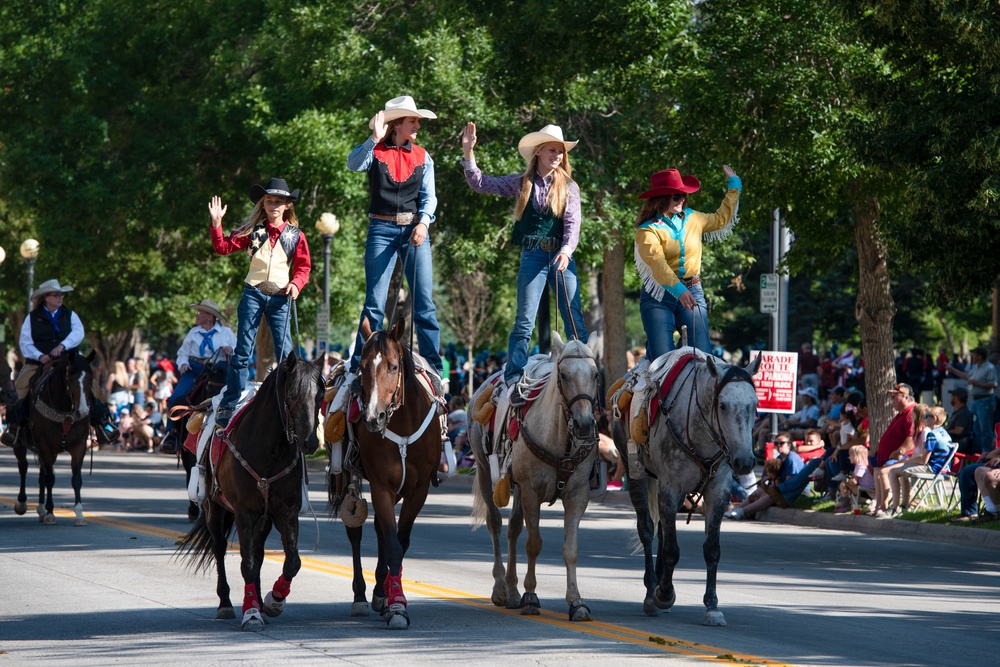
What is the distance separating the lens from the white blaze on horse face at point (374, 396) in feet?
33.6

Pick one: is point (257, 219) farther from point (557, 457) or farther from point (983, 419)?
point (983, 419)

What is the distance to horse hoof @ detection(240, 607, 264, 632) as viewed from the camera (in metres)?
10.3

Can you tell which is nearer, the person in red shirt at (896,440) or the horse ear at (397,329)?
the horse ear at (397,329)

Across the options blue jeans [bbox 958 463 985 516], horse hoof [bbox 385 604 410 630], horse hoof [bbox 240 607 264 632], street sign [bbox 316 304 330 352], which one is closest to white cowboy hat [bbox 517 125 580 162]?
horse hoof [bbox 385 604 410 630]

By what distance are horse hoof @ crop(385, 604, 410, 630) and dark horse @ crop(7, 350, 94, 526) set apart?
8.94 m

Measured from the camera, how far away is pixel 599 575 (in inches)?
551

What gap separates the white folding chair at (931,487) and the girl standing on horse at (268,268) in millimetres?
10649

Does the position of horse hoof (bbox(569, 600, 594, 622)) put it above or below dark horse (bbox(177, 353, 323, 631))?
below

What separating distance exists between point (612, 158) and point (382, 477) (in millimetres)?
19260

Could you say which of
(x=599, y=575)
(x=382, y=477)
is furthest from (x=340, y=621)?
(x=599, y=575)

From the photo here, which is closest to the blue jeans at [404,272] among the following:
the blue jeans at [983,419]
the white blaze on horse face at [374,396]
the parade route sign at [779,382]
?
the white blaze on horse face at [374,396]

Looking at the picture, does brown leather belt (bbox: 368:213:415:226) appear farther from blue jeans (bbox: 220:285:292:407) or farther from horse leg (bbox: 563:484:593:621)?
horse leg (bbox: 563:484:593:621)

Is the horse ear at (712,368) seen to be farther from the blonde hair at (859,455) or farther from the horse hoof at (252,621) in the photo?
the blonde hair at (859,455)

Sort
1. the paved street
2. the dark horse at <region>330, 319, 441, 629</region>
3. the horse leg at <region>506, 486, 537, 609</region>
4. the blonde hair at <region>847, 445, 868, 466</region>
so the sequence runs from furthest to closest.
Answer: the blonde hair at <region>847, 445, 868, 466</region>
the horse leg at <region>506, 486, 537, 609</region>
the dark horse at <region>330, 319, 441, 629</region>
the paved street
